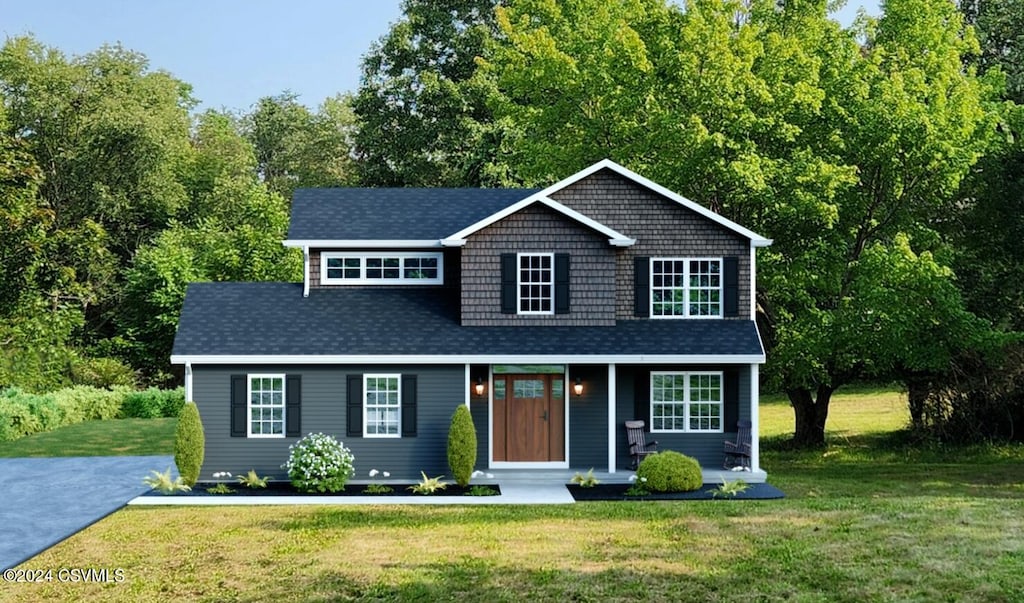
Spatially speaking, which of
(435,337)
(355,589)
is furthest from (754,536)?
(435,337)

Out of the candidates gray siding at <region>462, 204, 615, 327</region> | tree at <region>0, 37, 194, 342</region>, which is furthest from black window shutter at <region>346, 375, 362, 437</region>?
tree at <region>0, 37, 194, 342</region>

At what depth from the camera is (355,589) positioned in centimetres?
1389

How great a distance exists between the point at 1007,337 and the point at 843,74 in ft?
25.4

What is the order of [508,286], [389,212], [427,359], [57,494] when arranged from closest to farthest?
[57,494] → [427,359] → [508,286] → [389,212]

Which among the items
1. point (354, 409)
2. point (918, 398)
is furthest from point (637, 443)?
point (918, 398)

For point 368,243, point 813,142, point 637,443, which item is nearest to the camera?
point 637,443

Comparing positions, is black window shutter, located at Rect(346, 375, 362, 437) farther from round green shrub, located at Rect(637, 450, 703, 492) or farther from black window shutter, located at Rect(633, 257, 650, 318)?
black window shutter, located at Rect(633, 257, 650, 318)

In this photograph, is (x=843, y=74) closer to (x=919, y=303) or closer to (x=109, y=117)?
(x=919, y=303)

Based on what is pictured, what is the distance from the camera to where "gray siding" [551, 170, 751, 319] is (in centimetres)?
2397

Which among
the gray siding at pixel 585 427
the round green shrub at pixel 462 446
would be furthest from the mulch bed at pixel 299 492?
the gray siding at pixel 585 427

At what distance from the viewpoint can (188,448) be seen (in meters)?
21.6

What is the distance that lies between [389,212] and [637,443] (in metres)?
7.50

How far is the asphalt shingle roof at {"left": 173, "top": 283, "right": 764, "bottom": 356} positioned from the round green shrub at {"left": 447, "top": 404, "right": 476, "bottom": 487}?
4.69ft

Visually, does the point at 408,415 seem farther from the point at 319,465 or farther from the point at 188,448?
the point at 188,448
